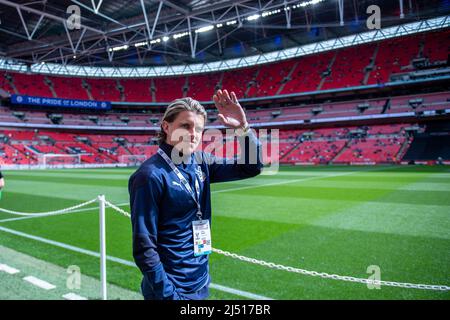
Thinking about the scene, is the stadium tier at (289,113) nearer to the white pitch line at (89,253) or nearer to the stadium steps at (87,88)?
the stadium steps at (87,88)

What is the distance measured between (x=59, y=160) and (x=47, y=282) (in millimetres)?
41932

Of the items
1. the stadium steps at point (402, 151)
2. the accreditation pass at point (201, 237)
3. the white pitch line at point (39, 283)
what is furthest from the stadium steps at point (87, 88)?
the accreditation pass at point (201, 237)

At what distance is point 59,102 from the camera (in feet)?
161

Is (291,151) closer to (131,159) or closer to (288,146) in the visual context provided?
(288,146)

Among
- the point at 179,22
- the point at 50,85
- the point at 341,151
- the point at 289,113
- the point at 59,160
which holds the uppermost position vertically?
the point at 50,85

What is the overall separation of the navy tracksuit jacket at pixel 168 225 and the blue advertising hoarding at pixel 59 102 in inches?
2102

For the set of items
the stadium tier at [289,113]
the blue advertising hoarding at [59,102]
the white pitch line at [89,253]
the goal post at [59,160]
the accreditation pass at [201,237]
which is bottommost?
the white pitch line at [89,253]

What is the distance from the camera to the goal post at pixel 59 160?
39.5 meters

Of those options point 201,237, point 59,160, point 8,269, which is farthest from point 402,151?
point 59,160

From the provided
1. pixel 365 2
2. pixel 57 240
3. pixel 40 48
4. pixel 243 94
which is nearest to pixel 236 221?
pixel 57 240

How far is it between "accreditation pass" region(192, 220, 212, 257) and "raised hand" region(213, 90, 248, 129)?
70 cm

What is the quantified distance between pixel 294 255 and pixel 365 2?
91.1 feet

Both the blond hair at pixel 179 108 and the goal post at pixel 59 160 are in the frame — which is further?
the goal post at pixel 59 160

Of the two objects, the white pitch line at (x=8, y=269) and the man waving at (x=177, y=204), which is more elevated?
the man waving at (x=177, y=204)
